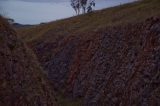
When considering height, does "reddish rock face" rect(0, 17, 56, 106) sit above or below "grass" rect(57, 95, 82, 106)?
above

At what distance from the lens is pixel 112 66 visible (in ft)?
97.8

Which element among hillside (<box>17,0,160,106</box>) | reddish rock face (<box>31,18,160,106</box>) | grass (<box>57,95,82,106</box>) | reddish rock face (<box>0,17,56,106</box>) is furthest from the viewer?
grass (<box>57,95,82,106</box>)

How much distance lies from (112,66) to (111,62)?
488mm

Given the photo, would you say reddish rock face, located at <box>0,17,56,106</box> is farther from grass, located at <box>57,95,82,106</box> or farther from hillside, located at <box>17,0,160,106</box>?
grass, located at <box>57,95,82,106</box>

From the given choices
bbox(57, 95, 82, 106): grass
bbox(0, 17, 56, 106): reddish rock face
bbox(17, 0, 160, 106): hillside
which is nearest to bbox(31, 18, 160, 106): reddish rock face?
Result: bbox(17, 0, 160, 106): hillside

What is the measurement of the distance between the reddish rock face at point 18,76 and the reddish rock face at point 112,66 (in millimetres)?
9845

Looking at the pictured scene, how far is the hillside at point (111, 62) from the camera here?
24.5 meters

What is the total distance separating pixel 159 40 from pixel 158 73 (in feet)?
8.54

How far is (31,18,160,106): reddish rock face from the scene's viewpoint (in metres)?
24.3

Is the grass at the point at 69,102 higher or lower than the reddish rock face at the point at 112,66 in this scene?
lower

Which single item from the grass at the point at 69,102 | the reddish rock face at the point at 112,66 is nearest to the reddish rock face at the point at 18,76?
the reddish rock face at the point at 112,66

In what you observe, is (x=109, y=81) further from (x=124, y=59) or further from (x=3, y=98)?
(x=3, y=98)

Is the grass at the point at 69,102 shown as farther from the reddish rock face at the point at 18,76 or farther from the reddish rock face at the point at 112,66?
the reddish rock face at the point at 18,76

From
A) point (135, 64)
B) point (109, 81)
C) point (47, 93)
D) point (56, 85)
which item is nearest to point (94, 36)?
point (56, 85)
